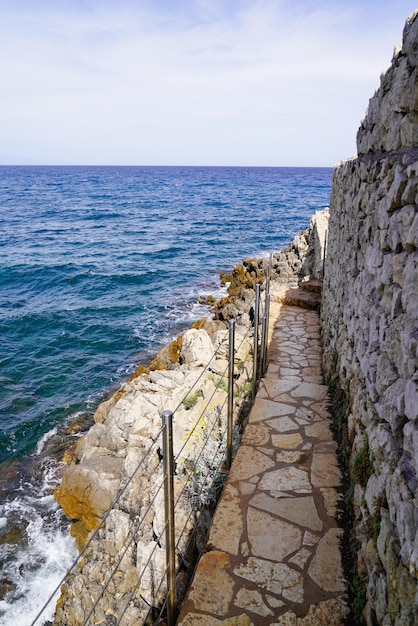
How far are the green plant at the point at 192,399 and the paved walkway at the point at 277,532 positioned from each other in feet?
7.53

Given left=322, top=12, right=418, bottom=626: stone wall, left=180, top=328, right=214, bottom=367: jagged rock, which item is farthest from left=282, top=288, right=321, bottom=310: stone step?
left=322, top=12, right=418, bottom=626: stone wall

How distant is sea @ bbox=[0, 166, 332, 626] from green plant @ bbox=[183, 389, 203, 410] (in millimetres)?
3203

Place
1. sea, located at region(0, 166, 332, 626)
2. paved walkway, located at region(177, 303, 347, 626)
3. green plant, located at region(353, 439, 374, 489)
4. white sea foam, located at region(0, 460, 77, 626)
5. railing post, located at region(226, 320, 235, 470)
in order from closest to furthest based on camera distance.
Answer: paved walkway, located at region(177, 303, 347, 626), green plant, located at region(353, 439, 374, 489), railing post, located at region(226, 320, 235, 470), white sea foam, located at region(0, 460, 77, 626), sea, located at region(0, 166, 332, 626)

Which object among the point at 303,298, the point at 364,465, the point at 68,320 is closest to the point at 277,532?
the point at 364,465

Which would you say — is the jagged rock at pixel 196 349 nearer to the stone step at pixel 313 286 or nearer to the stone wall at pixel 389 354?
the stone step at pixel 313 286

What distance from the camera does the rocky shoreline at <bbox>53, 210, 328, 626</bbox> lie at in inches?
196

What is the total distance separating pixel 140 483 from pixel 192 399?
185cm

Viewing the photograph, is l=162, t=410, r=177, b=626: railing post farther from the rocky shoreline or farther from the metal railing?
the rocky shoreline

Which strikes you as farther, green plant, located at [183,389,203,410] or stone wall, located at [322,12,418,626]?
green plant, located at [183,389,203,410]

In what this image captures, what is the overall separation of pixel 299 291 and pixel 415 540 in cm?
894

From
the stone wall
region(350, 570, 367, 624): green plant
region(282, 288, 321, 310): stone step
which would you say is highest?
the stone wall

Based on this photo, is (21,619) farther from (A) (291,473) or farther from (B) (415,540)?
(B) (415,540)

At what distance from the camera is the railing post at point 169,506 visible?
2.52m

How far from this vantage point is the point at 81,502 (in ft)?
25.1
